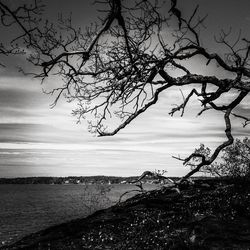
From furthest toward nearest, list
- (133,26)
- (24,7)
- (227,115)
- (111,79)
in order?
(227,115) < (111,79) < (133,26) < (24,7)

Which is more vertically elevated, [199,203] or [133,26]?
[133,26]

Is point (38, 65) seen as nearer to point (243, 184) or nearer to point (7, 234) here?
point (243, 184)

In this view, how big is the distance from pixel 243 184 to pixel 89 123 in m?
8.07

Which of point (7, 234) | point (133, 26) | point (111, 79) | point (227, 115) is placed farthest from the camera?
point (7, 234)

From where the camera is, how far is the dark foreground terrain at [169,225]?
10062 mm

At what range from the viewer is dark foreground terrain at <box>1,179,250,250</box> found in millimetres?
10062

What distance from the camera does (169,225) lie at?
11656 mm

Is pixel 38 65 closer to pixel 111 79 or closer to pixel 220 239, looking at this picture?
pixel 111 79

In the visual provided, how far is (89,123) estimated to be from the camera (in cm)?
1389

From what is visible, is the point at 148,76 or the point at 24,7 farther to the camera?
the point at 148,76

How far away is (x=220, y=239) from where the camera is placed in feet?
32.2

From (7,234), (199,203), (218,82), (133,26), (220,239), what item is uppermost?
(133,26)

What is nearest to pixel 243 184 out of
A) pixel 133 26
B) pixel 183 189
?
pixel 183 189

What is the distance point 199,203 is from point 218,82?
5.42 m
